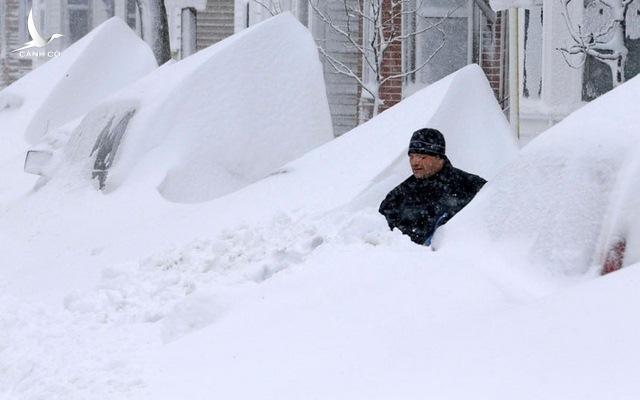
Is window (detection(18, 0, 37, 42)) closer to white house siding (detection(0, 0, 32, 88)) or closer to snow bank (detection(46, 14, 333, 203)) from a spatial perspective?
white house siding (detection(0, 0, 32, 88))

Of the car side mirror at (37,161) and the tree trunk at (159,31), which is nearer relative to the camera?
the car side mirror at (37,161)

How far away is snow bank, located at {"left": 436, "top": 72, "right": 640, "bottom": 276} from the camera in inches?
193

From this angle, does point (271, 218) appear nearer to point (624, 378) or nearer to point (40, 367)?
point (40, 367)

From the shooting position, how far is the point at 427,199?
7730 millimetres

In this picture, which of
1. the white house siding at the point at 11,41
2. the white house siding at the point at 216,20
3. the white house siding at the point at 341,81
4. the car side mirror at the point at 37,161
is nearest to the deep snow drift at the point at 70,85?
the car side mirror at the point at 37,161

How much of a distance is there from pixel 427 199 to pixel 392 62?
11.6m

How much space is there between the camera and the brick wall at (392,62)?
19.0 metres

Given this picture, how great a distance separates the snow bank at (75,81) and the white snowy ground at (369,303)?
4663 mm

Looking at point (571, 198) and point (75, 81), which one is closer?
point (571, 198)

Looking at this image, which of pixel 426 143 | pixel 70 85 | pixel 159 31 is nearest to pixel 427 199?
pixel 426 143

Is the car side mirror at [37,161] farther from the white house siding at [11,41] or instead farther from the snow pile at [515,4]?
the white house siding at [11,41]

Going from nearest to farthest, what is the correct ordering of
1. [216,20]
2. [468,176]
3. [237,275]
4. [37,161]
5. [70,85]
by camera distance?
[237,275]
[468,176]
[37,161]
[70,85]
[216,20]

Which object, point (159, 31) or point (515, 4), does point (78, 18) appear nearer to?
point (159, 31)

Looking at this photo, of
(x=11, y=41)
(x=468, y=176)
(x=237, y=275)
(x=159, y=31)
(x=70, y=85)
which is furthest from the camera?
(x=11, y=41)
